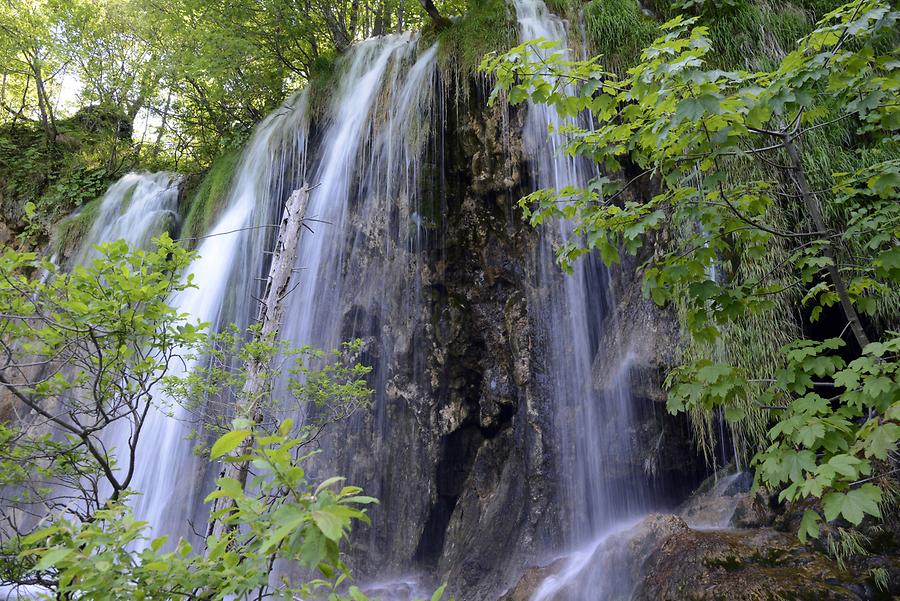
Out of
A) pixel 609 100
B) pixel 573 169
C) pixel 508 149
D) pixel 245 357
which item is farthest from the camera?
pixel 508 149

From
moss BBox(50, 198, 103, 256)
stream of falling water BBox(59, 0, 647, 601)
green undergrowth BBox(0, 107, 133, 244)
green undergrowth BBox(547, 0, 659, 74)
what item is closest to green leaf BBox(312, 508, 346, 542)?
Answer: stream of falling water BBox(59, 0, 647, 601)

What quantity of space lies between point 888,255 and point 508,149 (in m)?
5.68

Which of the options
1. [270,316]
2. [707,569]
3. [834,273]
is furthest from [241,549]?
[707,569]

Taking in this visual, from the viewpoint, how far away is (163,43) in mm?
13031

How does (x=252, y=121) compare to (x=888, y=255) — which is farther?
(x=252, y=121)

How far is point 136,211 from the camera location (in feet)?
39.7

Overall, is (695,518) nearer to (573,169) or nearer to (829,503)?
(829,503)

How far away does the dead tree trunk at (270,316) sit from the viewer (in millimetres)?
4328

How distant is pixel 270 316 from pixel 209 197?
700 centimetres

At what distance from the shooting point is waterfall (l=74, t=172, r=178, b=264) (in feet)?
38.0

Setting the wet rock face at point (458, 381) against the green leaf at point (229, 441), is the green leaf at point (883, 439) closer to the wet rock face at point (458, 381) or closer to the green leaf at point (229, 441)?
the green leaf at point (229, 441)

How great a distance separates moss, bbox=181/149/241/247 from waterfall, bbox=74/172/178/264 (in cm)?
61

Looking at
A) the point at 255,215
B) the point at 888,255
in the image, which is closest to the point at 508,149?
the point at 255,215

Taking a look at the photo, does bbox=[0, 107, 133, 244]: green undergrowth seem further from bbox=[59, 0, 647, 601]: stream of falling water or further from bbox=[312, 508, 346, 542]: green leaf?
bbox=[312, 508, 346, 542]: green leaf
